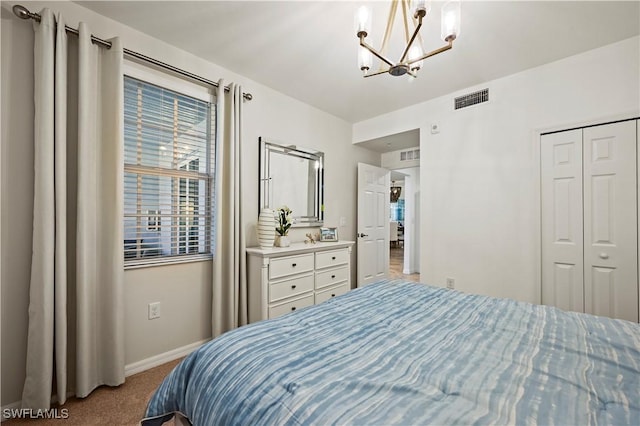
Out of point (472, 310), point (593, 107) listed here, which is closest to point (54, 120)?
point (472, 310)

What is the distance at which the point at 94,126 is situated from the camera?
1915 millimetres

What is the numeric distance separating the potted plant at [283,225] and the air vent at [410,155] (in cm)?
245

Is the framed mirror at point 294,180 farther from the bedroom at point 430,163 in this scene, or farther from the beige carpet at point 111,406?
the beige carpet at point 111,406

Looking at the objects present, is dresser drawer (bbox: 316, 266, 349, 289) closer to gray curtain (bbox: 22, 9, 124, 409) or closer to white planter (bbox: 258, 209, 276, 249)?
white planter (bbox: 258, 209, 276, 249)

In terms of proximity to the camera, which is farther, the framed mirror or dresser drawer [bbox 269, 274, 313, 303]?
the framed mirror

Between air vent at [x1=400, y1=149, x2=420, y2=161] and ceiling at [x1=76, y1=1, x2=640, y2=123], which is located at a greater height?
ceiling at [x1=76, y1=1, x2=640, y2=123]

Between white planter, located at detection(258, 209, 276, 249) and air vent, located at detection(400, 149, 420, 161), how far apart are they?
9.06ft

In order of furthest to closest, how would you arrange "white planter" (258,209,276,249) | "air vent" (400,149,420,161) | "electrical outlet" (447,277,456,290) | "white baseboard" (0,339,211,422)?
"air vent" (400,149,420,161), "electrical outlet" (447,277,456,290), "white planter" (258,209,276,249), "white baseboard" (0,339,211,422)

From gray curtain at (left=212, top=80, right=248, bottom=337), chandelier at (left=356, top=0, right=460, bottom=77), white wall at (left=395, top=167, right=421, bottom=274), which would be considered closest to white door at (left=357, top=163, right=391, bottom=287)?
white wall at (left=395, top=167, right=421, bottom=274)

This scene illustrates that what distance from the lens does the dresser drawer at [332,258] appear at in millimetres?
3037

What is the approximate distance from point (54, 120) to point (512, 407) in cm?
261

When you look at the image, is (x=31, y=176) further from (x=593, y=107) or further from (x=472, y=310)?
(x=593, y=107)

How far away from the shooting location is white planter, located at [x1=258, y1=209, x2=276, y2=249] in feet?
9.05

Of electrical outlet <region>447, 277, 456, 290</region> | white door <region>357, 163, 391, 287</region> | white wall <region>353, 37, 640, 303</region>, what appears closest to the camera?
white wall <region>353, 37, 640, 303</region>
